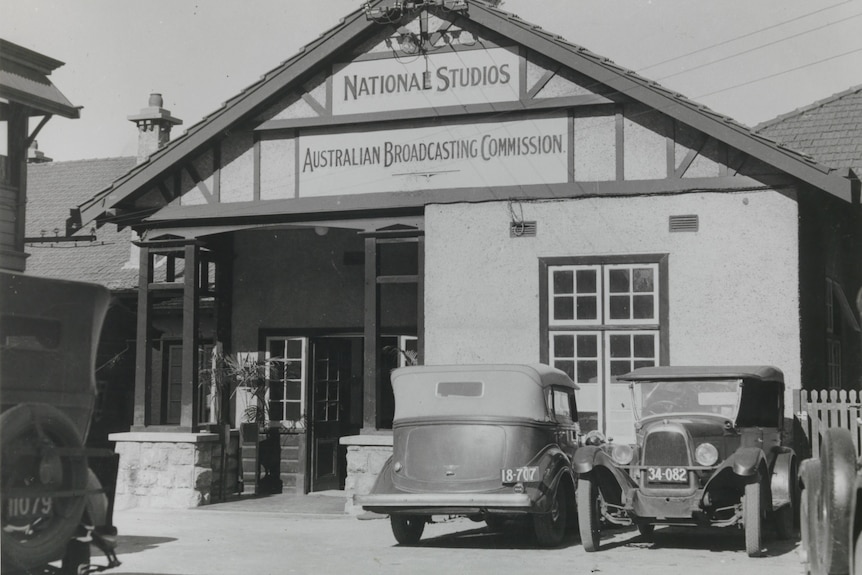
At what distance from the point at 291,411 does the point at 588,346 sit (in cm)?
514

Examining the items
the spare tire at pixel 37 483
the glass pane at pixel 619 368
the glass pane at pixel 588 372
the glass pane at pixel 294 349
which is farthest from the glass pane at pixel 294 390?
the spare tire at pixel 37 483

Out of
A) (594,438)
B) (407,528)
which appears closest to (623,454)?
(594,438)

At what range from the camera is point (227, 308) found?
16.1 meters

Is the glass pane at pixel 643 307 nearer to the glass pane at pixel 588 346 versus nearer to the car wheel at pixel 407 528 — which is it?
the glass pane at pixel 588 346

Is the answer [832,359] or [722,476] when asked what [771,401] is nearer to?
[722,476]

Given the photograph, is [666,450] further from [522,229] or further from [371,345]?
[371,345]

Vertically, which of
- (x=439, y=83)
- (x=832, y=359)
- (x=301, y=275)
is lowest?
(x=832, y=359)

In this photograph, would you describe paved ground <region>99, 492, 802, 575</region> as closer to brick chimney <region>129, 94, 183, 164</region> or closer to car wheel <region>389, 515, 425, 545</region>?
car wheel <region>389, 515, 425, 545</region>

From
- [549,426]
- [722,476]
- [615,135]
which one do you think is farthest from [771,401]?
[615,135]

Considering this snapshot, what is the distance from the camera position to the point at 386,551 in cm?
990

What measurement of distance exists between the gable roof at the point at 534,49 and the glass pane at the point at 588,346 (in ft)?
9.17

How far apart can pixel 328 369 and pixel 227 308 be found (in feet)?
5.90

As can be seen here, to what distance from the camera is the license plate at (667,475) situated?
9.80 m

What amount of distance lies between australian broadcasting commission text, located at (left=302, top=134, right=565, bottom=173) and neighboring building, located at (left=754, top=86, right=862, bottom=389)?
344 cm
